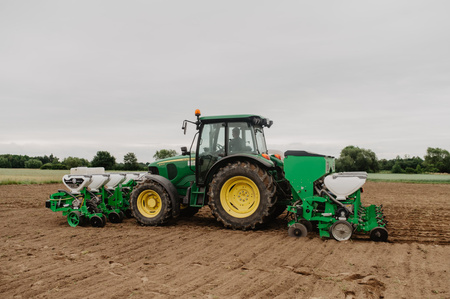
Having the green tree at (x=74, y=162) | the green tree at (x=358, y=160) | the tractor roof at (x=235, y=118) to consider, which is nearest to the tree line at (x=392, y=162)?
the green tree at (x=358, y=160)

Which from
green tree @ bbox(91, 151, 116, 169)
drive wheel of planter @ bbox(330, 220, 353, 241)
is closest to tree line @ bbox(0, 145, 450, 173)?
green tree @ bbox(91, 151, 116, 169)

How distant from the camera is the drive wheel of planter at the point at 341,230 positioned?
643 cm

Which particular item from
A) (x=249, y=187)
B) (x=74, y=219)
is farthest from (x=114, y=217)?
(x=249, y=187)

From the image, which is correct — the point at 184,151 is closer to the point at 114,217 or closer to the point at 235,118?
the point at 235,118

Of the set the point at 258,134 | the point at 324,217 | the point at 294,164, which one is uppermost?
the point at 258,134

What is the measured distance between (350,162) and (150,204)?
44608 mm

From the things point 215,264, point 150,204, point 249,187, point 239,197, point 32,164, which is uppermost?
point 32,164

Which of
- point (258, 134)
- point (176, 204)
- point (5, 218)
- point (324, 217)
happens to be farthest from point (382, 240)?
point (5, 218)

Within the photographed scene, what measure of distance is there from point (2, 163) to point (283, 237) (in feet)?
227

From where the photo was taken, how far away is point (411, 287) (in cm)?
417

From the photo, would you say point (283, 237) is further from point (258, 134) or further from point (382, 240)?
point (258, 134)

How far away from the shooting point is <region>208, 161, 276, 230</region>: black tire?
7.35 metres

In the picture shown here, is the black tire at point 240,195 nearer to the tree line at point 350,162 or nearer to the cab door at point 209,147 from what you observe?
the cab door at point 209,147

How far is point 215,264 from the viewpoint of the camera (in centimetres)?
520
